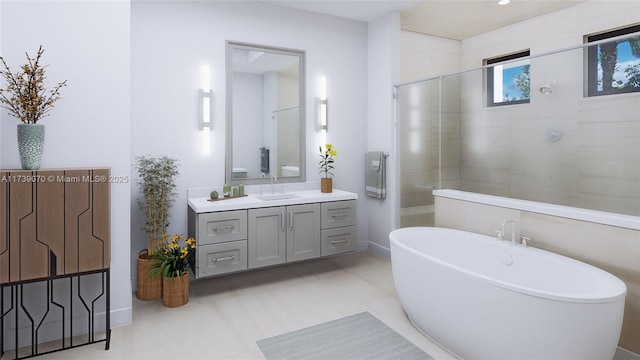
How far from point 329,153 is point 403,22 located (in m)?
1.76

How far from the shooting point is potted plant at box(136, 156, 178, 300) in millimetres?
3033

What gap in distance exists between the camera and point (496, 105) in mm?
3232

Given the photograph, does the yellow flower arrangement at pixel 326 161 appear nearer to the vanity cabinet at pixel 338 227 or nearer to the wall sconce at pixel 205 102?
the vanity cabinet at pixel 338 227

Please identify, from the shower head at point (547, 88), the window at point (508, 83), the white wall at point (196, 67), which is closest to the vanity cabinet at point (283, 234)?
the white wall at point (196, 67)

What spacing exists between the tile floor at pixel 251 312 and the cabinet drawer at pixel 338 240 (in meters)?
0.25

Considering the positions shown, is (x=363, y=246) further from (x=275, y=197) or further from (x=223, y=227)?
(x=223, y=227)

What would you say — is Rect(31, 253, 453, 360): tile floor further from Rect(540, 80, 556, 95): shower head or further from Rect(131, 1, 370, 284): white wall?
Rect(540, 80, 556, 95): shower head

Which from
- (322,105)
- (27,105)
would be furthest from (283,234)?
(27,105)

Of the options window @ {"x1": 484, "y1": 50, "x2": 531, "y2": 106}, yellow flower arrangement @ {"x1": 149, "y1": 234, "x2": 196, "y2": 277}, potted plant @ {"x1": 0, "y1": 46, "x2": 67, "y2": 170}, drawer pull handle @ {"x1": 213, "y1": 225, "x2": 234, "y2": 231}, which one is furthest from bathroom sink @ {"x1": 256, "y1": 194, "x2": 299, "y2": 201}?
window @ {"x1": 484, "y1": 50, "x2": 531, "y2": 106}

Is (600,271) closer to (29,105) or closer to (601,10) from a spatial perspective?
(601,10)

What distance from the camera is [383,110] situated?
4227mm

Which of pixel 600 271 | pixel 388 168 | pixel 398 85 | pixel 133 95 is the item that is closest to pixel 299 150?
pixel 388 168

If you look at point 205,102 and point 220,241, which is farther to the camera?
point 205,102

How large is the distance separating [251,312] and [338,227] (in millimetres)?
1209
